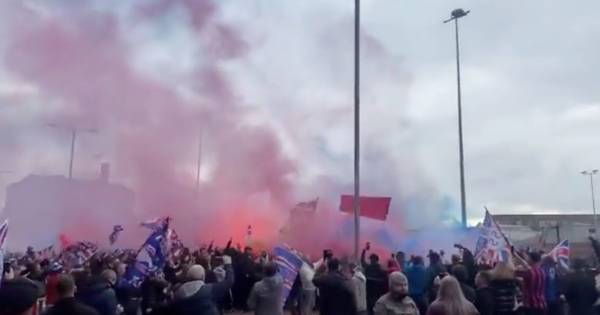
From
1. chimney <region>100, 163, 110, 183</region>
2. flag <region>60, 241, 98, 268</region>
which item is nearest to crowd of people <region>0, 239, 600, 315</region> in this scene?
flag <region>60, 241, 98, 268</region>

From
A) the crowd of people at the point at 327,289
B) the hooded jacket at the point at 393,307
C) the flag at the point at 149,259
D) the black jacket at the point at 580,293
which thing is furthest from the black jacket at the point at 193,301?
the black jacket at the point at 580,293

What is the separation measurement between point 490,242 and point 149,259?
6563 millimetres

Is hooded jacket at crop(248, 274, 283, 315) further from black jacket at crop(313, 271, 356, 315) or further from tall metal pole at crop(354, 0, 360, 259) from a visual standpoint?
tall metal pole at crop(354, 0, 360, 259)

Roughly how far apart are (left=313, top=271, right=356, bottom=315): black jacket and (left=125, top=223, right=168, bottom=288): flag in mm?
3539

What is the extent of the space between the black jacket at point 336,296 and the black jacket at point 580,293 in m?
3.54

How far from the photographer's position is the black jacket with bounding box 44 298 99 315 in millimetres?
4859

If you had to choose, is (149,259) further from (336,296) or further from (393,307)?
(393,307)

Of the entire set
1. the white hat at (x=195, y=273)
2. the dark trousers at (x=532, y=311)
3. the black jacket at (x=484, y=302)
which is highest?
the white hat at (x=195, y=273)

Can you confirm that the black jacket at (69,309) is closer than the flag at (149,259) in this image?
Yes

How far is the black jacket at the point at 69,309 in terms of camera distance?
4.86 meters

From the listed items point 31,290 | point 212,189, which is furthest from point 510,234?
point 31,290

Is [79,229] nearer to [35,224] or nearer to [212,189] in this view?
[35,224]

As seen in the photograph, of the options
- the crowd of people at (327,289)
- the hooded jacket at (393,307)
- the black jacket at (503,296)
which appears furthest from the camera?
the black jacket at (503,296)

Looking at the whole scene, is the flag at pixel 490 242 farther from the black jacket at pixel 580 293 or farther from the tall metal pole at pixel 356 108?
the tall metal pole at pixel 356 108
